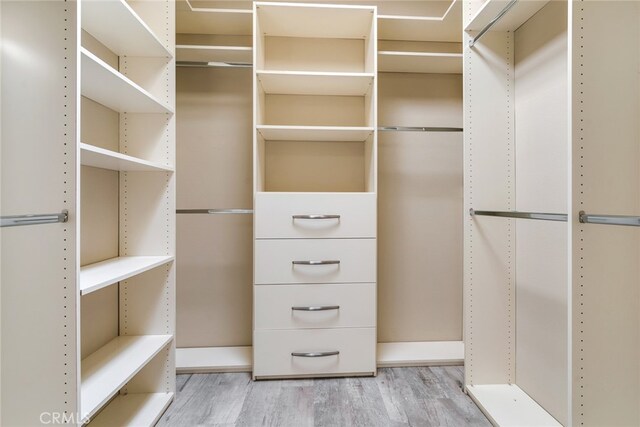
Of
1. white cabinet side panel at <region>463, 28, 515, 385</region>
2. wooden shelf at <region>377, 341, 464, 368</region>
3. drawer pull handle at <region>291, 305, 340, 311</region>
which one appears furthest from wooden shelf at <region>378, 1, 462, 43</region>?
wooden shelf at <region>377, 341, 464, 368</region>

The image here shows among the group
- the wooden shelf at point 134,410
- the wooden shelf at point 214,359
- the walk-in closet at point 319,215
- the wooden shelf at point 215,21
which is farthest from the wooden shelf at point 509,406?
the wooden shelf at point 215,21

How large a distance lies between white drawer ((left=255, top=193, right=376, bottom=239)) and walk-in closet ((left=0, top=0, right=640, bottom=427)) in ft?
0.04

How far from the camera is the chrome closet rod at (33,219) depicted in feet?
2.51

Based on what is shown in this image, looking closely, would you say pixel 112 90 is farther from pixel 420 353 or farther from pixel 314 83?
pixel 420 353

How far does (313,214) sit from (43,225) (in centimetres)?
104

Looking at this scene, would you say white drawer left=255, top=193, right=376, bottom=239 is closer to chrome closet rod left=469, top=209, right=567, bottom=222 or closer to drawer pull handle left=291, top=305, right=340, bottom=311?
drawer pull handle left=291, top=305, right=340, bottom=311

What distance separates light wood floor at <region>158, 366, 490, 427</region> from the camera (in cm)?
133

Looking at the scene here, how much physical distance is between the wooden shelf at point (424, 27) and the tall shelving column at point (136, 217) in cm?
117

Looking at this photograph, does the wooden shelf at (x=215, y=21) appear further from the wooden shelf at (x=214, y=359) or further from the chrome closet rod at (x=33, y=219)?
the wooden shelf at (x=214, y=359)

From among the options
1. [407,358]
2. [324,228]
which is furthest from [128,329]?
[407,358]

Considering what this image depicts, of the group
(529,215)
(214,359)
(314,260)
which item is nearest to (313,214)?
(314,260)

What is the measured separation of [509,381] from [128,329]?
6.07ft
